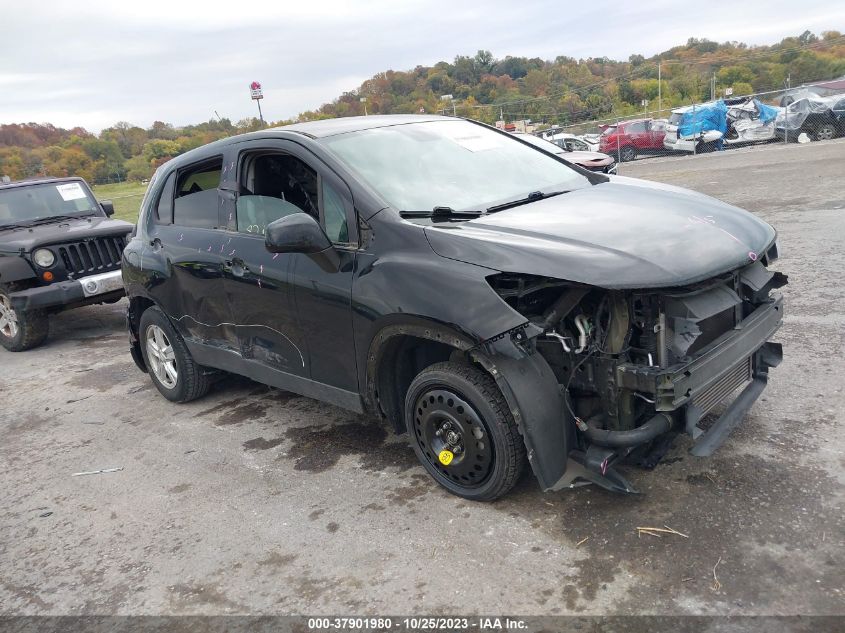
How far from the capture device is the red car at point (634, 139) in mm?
25172

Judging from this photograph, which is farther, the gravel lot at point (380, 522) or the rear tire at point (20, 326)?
the rear tire at point (20, 326)

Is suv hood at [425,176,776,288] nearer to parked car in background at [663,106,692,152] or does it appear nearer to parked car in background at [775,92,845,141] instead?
parked car in background at [775,92,845,141]

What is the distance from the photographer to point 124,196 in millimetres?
26500

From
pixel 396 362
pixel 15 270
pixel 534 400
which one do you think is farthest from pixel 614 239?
pixel 15 270

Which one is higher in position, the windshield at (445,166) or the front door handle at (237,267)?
the windshield at (445,166)

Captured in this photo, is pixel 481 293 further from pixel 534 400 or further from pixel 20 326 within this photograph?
pixel 20 326

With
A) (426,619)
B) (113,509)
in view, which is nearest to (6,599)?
(113,509)

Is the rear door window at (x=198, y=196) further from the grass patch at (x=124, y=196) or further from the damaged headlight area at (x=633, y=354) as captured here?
the grass patch at (x=124, y=196)

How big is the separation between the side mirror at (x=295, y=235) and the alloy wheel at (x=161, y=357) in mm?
2224

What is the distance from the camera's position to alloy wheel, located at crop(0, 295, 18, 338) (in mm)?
7906

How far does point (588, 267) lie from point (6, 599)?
3.02 meters

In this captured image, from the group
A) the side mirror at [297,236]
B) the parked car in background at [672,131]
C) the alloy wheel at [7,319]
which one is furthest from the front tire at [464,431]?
the parked car in background at [672,131]

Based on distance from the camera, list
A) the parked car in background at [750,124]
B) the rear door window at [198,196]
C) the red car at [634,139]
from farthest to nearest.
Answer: the red car at [634,139] < the parked car in background at [750,124] < the rear door window at [198,196]

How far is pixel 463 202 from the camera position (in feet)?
12.4
